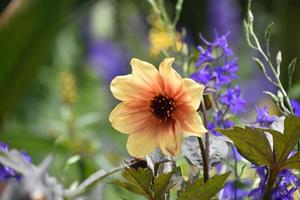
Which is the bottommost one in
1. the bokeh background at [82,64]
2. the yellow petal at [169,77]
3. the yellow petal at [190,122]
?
the bokeh background at [82,64]

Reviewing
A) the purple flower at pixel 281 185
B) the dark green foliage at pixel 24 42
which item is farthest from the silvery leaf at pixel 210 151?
the dark green foliage at pixel 24 42

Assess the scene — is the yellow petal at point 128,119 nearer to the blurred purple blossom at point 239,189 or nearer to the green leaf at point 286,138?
the green leaf at point 286,138

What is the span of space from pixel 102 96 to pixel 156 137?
1.70m

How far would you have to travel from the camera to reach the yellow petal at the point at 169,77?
2.01 feet

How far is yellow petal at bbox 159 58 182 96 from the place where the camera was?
611 millimetres

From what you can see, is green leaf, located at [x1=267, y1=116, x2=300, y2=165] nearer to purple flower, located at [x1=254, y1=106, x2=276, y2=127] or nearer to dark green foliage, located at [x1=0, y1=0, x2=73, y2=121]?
purple flower, located at [x1=254, y1=106, x2=276, y2=127]

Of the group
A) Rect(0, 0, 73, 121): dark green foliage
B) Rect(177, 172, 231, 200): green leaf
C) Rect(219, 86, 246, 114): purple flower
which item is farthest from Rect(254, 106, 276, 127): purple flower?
Rect(0, 0, 73, 121): dark green foliage

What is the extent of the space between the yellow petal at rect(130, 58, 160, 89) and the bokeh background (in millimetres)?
148

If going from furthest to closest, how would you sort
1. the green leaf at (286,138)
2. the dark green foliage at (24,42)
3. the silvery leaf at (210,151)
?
the dark green foliage at (24,42) → the silvery leaf at (210,151) → the green leaf at (286,138)

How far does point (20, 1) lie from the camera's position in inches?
31.5

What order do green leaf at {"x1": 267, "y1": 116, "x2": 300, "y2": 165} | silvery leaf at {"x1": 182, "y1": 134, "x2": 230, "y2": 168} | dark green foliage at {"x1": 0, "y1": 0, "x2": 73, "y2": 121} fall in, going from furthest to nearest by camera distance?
dark green foliage at {"x1": 0, "y1": 0, "x2": 73, "y2": 121}
silvery leaf at {"x1": 182, "y1": 134, "x2": 230, "y2": 168}
green leaf at {"x1": 267, "y1": 116, "x2": 300, "y2": 165}

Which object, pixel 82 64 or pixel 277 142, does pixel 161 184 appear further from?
pixel 82 64

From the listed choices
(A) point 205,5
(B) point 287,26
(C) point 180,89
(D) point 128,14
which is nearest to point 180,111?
(C) point 180,89

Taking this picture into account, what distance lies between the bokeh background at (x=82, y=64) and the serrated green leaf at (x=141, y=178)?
125mm
